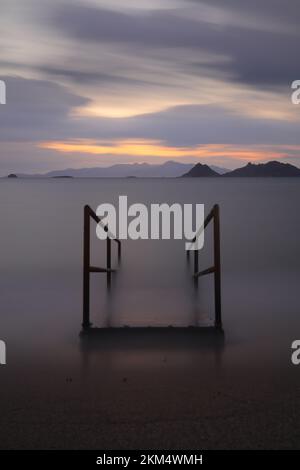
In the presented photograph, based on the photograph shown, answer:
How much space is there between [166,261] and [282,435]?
16470mm

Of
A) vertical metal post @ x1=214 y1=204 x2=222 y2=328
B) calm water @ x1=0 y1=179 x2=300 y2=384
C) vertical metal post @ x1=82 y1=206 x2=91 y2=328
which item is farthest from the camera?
vertical metal post @ x1=82 y1=206 x2=91 y2=328

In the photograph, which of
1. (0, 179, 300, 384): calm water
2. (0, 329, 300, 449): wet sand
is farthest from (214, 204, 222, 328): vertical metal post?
(0, 329, 300, 449): wet sand

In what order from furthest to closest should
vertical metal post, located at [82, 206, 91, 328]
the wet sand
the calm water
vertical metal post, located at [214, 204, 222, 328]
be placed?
1. vertical metal post, located at [82, 206, 91, 328]
2. vertical metal post, located at [214, 204, 222, 328]
3. the calm water
4. the wet sand

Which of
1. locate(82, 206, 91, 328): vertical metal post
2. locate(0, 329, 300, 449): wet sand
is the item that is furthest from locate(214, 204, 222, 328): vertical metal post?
locate(82, 206, 91, 328): vertical metal post

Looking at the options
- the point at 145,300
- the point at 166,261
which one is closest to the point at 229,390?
the point at 145,300

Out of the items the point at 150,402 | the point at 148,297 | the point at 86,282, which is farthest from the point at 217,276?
the point at 148,297

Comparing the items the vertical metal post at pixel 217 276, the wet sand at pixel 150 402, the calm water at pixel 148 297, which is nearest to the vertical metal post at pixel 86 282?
the calm water at pixel 148 297

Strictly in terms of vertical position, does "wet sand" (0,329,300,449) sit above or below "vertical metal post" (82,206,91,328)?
below

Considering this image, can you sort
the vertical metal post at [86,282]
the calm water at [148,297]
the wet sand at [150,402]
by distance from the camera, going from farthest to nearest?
the vertical metal post at [86,282] → the calm water at [148,297] → the wet sand at [150,402]

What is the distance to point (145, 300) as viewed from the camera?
13.6m

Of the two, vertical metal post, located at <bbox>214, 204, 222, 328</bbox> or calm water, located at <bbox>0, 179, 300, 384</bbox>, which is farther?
vertical metal post, located at <bbox>214, 204, 222, 328</bbox>

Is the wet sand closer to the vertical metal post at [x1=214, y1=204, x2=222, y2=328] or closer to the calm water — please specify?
the calm water

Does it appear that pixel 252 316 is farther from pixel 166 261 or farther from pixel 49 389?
pixel 166 261

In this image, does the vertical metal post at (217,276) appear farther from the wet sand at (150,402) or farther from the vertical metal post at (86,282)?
the vertical metal post at (86,282)
